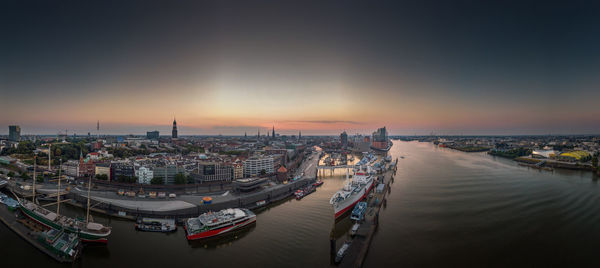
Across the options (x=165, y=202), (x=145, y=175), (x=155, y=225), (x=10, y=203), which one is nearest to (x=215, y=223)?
(x=155, y=225)

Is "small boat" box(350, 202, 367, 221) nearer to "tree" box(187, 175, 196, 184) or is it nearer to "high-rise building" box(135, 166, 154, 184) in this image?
"tree" box(187, 175, 196, 184)

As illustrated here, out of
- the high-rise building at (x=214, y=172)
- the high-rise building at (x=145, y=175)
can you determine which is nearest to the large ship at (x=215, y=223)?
the high-rise building at (x=214, y=172)

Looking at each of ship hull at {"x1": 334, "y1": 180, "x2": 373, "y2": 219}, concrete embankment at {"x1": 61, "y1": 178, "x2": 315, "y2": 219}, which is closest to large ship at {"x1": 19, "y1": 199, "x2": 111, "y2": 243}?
concrete embankment at {"x1": 61, "y1": 178, "x2": 315, "y2": 219}

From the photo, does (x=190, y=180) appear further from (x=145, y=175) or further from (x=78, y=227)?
(x=78, y=227)

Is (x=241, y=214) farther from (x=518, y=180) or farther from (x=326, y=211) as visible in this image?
(x=518, y=180)

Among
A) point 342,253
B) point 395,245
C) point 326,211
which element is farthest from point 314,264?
point 326,211

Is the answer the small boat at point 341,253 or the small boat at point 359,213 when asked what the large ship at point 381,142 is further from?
the small boat at point 341,253
